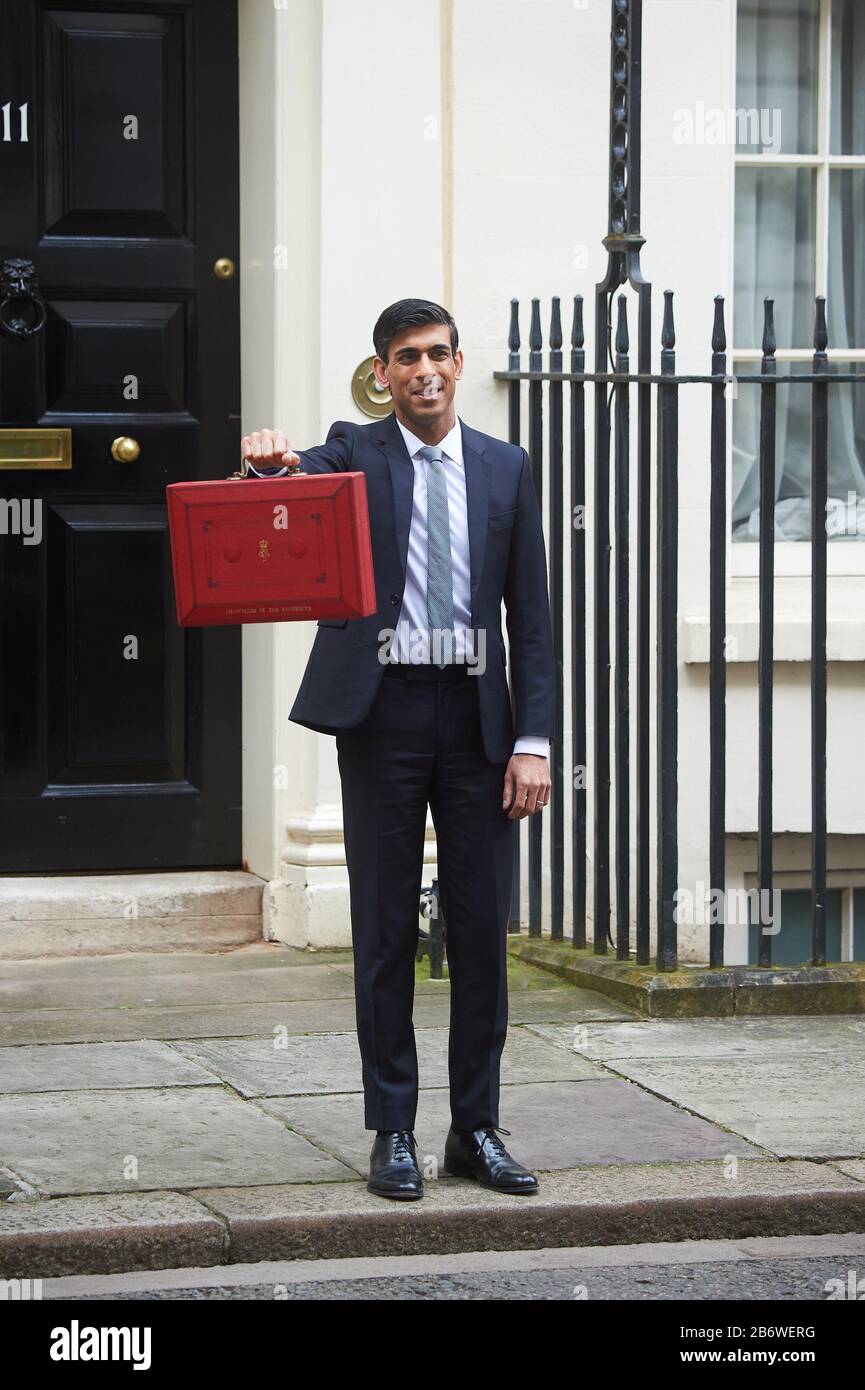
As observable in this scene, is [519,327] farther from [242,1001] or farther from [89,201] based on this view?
[242,1001]

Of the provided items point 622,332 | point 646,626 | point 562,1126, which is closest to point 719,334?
point 622,332

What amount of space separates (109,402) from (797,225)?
8.84 feet

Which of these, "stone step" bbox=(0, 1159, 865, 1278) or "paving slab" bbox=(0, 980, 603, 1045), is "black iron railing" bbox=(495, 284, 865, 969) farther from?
"stone step" bbox=(0, 1159, 865, 1278)

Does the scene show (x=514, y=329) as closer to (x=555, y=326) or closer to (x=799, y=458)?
(x=555, y=326)

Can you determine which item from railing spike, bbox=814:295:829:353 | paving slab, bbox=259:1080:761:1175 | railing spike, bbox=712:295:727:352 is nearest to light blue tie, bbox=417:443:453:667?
paving slab, bbox=259:1080:761:1175

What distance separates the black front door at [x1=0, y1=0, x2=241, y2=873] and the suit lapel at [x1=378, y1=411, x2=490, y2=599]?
2.59 m

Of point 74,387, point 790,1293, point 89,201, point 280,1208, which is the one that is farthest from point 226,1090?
point 89,201

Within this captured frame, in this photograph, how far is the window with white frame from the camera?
8.05 metres

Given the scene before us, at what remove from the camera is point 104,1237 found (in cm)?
450

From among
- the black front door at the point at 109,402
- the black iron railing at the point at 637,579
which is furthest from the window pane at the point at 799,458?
the black front door at the point at 109,402

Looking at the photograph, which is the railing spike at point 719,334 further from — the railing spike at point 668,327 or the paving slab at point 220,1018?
the paving slab at point 220,1018

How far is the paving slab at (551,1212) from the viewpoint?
15.3ft

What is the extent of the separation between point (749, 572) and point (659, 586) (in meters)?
1.37

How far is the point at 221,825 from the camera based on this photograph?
7.67m
